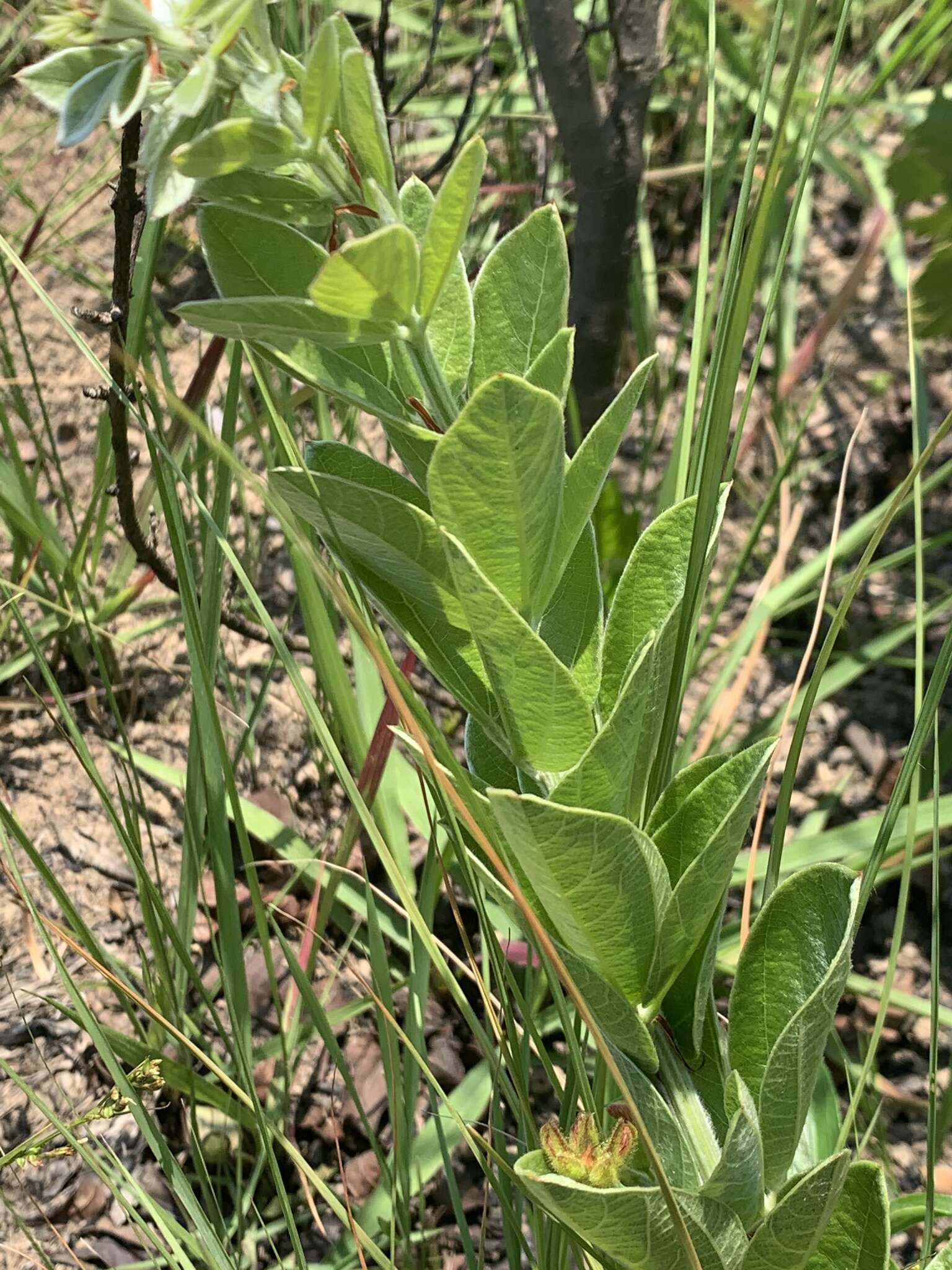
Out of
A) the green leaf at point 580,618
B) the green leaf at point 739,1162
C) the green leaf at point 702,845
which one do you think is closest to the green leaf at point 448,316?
the green leaf at point 580,618

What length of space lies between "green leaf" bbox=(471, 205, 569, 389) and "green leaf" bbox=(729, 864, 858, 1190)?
26 cm

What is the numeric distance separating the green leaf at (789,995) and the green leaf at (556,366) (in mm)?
232

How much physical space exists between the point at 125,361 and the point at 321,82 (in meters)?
0.22

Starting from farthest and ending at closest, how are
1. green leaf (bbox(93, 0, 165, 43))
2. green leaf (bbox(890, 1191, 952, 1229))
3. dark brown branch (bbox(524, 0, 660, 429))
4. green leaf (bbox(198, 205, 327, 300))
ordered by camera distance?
dark brown branch (bbox(524, 0, 660, 429))
green leaf (bbox(890, 1191, 952, 1229))
green leaf (bbox(198, 205, 327, 300))
green leaf (bbox(93, 0, 165, 43))

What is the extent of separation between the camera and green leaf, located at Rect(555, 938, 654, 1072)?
47 cm

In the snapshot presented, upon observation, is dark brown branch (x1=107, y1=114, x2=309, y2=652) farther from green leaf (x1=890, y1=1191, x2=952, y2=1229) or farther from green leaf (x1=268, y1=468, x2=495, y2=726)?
green leaf (x1=890, y1=1191, x2=952, y2=1229)

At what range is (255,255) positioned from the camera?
438mm

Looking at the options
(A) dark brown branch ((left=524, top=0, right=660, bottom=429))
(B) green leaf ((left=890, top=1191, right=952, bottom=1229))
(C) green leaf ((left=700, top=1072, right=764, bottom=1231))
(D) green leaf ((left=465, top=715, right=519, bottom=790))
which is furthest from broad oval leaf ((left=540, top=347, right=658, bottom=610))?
(A) dark brown branch ((left=524, top=0, right=660, bottom=429))

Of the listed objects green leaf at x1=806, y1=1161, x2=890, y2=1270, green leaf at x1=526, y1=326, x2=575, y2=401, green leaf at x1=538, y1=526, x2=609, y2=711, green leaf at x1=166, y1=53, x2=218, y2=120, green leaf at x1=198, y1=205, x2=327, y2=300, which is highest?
green leaf at x1=166, y1=53, x2=218, y2=120

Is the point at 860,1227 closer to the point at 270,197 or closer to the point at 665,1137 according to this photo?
the point at 665,1137

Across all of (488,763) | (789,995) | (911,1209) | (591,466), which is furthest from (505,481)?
(911,1209)

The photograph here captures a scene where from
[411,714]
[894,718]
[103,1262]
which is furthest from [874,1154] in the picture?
[411,714]

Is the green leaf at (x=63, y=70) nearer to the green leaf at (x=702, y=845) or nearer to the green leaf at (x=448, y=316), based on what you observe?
the green leaf at (x=448, y=316)

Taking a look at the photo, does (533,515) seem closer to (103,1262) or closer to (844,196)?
(103,1262)
